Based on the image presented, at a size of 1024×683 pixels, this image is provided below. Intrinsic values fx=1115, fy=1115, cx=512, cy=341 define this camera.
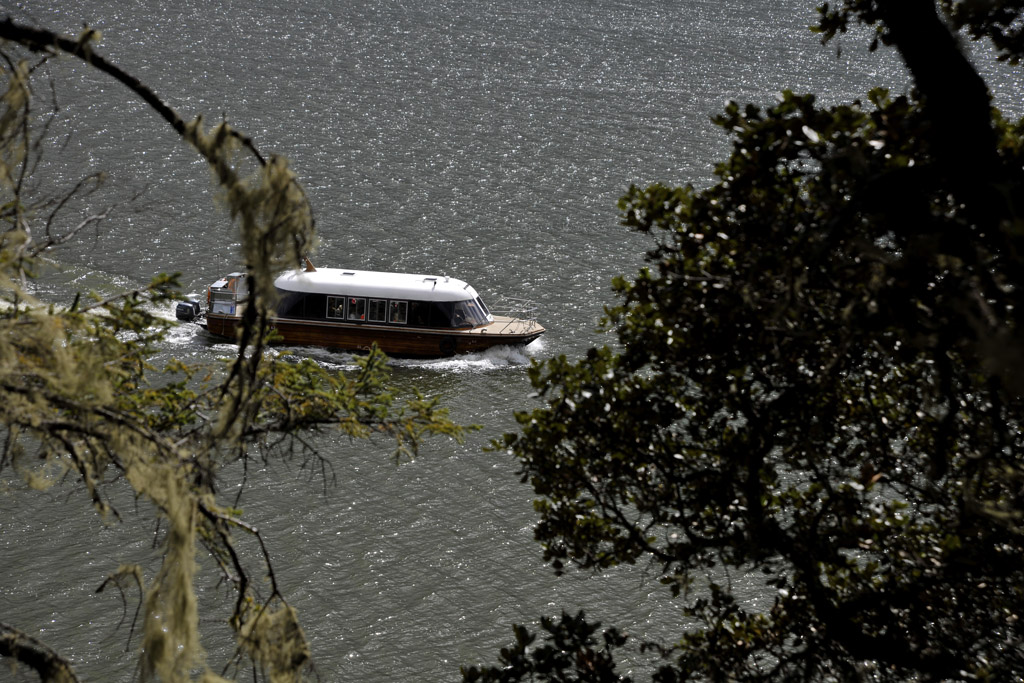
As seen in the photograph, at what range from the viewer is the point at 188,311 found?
32062mm

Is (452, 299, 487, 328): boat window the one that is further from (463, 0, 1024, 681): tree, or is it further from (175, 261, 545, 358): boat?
(463, 0, 1024, 681): tree

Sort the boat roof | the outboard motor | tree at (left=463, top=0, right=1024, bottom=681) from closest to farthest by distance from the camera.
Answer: tree at (left=463, top=0, right=1024, bottom=681)
the boat roof
the outboard motor

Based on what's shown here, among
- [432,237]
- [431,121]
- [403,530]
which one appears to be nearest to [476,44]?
[431,121]

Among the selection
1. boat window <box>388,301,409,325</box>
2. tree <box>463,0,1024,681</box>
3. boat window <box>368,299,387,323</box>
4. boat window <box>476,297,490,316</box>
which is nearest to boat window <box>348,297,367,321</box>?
boat window <box>368,299,387,323</box>

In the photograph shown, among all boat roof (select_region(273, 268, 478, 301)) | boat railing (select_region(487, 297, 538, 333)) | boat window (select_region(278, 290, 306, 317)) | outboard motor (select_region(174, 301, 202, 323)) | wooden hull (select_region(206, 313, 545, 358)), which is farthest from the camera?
outboard motor (select_region(174, 301, 202, 323))

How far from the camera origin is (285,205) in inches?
→ 254

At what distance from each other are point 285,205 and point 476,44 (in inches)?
2263

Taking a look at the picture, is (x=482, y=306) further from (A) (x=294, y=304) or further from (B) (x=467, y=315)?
(A) (x=294, y=304)

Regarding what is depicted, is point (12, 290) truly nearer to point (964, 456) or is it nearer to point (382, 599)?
point (964, 456)

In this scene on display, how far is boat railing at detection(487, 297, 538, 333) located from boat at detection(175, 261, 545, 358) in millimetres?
69

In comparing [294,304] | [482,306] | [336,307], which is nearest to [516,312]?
[482,306]

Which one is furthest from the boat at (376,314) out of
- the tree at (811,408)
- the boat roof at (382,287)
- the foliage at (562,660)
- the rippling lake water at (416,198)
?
the foliage at (562,660)

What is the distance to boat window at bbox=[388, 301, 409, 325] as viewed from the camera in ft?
103

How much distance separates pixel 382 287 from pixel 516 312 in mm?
4058
